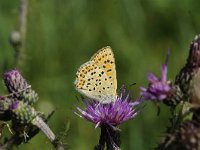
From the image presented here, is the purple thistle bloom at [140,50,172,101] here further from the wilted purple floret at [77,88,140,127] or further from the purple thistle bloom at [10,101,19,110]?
the purple thistle bloom at [10,101,19,110]

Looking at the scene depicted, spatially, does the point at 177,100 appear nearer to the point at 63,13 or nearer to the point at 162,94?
the point at 162,94

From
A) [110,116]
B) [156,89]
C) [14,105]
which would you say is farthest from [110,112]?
[156,89]

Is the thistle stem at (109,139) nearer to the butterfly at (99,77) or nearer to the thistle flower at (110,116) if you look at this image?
the thistle flower at (110,116)

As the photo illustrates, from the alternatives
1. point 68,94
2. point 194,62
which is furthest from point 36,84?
point 194,62

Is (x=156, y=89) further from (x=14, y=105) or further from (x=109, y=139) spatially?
(x=14, y=105)

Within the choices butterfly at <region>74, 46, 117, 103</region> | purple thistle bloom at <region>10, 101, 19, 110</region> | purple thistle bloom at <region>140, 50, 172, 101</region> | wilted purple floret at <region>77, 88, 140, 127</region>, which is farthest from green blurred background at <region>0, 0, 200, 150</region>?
purple thistle bloom at <region>140, 50, 172, 101</region>

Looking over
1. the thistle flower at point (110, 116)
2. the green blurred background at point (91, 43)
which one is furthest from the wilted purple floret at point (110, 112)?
the green blurred background at point (91, 43)
